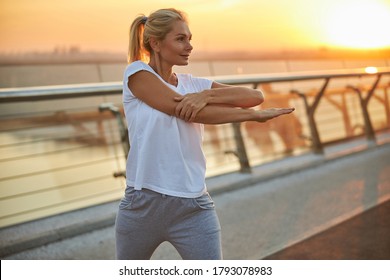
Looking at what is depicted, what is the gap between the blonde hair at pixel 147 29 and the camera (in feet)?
4.96

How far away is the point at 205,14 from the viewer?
12.8ft

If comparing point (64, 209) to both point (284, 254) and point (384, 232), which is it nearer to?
point (284, 254)

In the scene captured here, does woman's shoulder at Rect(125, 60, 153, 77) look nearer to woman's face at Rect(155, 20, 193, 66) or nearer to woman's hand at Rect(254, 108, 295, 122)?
woman's face at Rect(155, 20, 193, 66)

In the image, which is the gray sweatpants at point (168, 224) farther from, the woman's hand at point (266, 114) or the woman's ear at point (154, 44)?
the woman's ear at point (154, 44)

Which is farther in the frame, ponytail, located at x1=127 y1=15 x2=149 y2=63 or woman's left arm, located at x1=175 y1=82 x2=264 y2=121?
ponytail, located at x1=127 y1=15 x2=149 y2=63

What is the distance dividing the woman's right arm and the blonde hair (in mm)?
136

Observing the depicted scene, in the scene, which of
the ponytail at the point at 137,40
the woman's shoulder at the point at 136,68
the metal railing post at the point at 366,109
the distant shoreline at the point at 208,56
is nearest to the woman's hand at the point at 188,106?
the woman's shoulder at the point at 136,68

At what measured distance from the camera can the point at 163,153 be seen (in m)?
1.44

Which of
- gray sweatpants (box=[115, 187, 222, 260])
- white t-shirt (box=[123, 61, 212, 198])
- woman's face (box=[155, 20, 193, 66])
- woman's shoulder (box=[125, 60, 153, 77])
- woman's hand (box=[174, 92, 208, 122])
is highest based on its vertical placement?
woman's face (box=[155, 20, 193, 66])

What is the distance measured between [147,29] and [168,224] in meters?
0.60

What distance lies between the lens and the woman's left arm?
141 centimetres

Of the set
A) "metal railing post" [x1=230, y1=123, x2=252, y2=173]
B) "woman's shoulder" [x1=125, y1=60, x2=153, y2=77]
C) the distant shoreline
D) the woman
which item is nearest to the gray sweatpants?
the woman

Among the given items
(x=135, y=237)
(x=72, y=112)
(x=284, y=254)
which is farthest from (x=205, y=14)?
(x=135, y=237)

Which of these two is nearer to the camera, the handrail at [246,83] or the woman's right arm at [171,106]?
the woman's right arm at [171,106]
